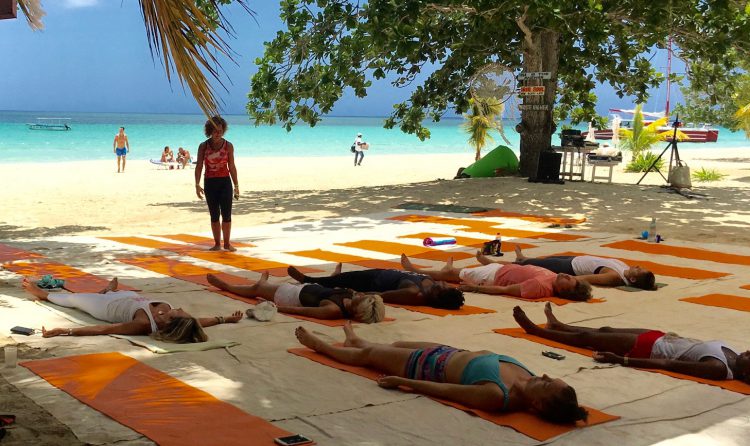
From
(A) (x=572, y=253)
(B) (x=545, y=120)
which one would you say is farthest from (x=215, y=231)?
(B) (x=545, y=120)

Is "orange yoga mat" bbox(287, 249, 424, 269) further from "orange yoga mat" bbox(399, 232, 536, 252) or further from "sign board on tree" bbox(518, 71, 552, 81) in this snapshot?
"sign board on tree" bbox(518, 71, 552, 81)

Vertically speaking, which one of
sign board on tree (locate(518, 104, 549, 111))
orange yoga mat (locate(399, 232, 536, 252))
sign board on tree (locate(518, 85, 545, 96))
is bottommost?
orange yoga mat (locate(399, 232, 536, 252))

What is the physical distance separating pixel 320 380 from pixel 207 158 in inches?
183

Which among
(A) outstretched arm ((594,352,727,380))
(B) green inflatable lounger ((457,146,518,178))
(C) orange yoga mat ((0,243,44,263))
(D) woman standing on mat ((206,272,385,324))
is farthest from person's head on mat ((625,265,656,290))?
(B) green inflatable lounger ((457,146,518,178))

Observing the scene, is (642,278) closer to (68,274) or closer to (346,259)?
(346,259)

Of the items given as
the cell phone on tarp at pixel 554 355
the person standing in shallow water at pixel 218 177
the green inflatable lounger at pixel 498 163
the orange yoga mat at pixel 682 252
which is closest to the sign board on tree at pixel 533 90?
the green inflatable lounger at pixel 498 163

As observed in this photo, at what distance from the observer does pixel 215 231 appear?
8391 mm

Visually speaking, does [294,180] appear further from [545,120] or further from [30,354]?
[30,354]

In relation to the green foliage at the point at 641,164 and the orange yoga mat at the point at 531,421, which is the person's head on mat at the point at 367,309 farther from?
the green foliage at the point at 641,164

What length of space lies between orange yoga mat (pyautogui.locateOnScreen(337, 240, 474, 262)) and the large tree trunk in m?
6.86

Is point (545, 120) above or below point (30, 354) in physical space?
above

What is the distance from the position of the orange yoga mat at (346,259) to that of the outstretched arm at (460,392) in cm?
367

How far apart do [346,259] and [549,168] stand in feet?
24.7

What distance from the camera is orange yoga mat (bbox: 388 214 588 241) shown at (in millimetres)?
9688
